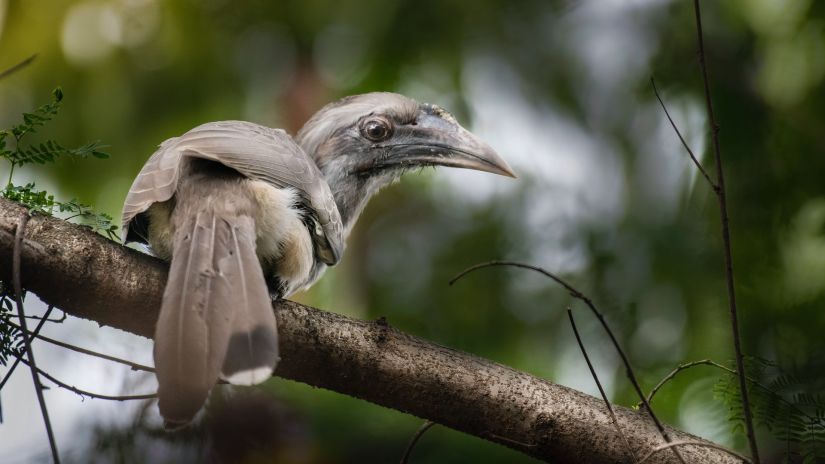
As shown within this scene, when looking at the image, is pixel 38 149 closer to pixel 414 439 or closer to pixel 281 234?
pixel 281 234

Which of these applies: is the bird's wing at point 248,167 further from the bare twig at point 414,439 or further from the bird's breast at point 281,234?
the bare twig at point 414,439

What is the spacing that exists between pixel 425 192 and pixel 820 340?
11.5 feet

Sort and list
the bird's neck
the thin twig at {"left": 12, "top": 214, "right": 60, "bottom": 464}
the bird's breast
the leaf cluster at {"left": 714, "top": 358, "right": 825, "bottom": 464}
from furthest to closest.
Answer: the bird's neck < the bird's breast < the leaf cluster at {"left": 714, "top": 358, "right": 825, "bottom": 464} < the thin twig at {"left": 12, "top": 214, "right": 60, "bottom": 464}

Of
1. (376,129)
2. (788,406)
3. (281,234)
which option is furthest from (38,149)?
(788,406)

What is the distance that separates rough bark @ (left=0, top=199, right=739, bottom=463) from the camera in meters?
2.80

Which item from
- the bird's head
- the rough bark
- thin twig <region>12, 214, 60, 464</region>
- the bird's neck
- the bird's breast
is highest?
the bird's head

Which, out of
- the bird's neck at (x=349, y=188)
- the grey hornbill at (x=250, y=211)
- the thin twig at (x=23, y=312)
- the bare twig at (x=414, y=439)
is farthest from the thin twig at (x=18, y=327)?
the bird's neck at (x=349, y=188)

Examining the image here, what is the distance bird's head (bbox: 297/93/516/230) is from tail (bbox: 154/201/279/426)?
1.63 m

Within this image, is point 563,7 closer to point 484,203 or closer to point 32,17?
point 484,203

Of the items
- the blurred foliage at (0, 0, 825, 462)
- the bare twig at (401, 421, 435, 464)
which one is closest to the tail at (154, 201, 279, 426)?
the bare twig at (401, 421, 435, 464)

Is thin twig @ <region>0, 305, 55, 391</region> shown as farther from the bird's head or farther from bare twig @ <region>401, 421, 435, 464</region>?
the bird's head

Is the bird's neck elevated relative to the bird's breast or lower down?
elevated

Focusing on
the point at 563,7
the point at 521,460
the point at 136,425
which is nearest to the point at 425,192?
the point at 563,7

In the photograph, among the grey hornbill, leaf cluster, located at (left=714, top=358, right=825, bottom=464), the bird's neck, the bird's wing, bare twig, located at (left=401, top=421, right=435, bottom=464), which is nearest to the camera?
the grey hornbill
